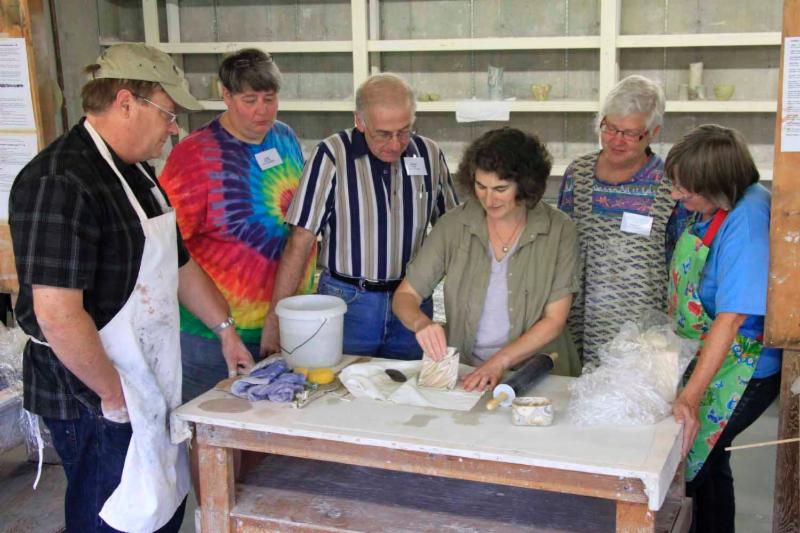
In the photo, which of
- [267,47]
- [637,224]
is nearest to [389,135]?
[637,224]

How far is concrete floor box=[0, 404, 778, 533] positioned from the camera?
278cm

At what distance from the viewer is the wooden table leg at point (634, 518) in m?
1.53

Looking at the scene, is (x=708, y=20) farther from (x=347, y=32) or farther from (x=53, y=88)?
(x=53, y=88)

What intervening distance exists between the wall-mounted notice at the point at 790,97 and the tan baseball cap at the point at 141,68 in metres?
1.42

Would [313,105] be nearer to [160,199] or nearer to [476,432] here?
[160,199]

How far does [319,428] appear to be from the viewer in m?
1.74

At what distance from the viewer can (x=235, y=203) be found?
259 centimetres

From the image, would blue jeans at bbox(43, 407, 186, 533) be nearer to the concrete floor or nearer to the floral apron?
the concrete floor

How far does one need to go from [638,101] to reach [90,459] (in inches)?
73.4

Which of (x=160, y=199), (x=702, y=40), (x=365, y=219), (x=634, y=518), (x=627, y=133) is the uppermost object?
(x=702, y=40)

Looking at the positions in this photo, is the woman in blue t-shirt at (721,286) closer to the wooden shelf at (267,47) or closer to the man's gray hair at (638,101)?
the man's gray hair at (638,101)

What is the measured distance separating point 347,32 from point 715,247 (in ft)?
14.2

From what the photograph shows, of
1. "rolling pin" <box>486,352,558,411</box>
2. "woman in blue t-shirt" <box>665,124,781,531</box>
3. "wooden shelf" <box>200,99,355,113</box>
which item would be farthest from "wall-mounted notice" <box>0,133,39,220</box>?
"wooden shelf" <box>200,99,355,113</box>

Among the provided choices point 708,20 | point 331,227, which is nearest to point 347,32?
point 708,20
